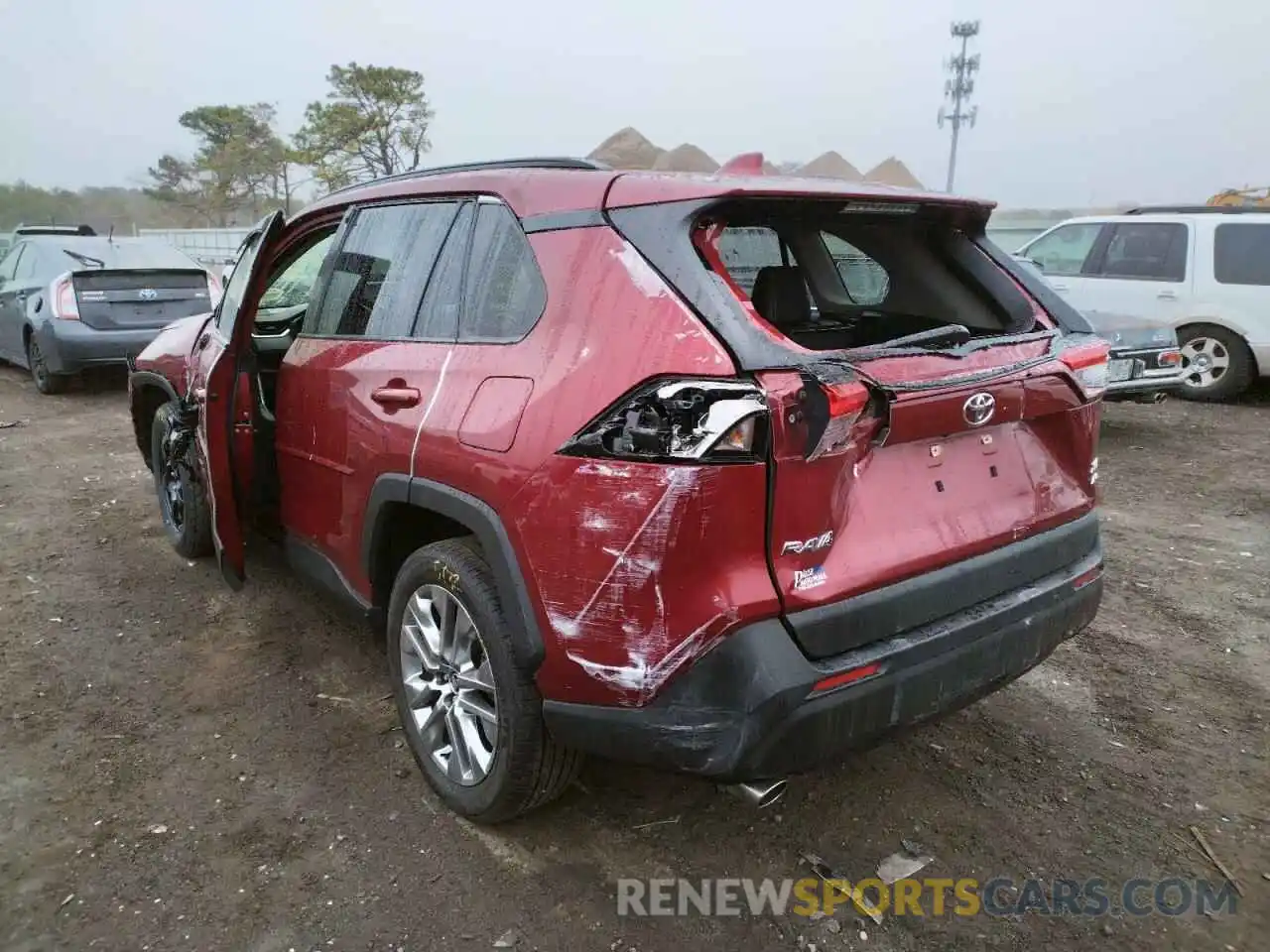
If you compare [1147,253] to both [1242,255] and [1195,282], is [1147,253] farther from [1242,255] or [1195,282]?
[1242,255]

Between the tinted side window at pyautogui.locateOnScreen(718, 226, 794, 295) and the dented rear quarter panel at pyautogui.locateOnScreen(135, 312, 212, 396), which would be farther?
the dented rear quarter panel at pyautogui.locateOnScreen(135, 312, 212, 396)

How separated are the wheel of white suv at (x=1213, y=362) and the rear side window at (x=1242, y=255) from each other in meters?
0.50

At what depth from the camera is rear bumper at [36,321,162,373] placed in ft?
28.4

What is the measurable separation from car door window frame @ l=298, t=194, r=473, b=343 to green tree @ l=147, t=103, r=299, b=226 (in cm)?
4648

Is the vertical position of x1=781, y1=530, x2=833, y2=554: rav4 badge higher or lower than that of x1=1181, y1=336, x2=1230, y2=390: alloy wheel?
higher

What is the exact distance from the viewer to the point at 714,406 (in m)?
1.87

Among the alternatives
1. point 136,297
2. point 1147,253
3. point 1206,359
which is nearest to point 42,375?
point 136,297

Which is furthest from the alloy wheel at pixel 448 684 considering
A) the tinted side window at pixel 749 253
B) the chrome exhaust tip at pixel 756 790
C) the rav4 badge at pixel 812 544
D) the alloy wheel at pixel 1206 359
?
the alloy wheel at pixel 1206 359

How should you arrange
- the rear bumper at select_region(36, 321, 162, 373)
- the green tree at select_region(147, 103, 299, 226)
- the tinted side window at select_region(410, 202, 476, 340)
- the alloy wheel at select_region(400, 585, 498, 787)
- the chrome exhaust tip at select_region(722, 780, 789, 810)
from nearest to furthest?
the chrome exhaust tip at select_region(722, 780, 789, 810) < the alloy wheel at select_region(400, 585, 498, 787) < the tinted side window at select_region(410, 202, 476, 340) < the rear bumper at select_region(36, 321, 162, 373) < the green tree at select_region(147, 103, 299, 226)

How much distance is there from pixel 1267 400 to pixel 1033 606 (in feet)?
29.2

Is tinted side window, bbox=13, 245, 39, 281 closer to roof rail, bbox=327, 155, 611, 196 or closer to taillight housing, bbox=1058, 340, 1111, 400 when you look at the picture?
roof rail, bbox=327, 155, 611, 196

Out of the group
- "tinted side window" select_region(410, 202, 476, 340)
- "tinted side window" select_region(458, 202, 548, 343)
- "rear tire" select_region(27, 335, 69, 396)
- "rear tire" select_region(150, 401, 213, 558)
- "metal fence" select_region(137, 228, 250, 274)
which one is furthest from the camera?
"metal fence" select_region(137, 228, 250, 274)

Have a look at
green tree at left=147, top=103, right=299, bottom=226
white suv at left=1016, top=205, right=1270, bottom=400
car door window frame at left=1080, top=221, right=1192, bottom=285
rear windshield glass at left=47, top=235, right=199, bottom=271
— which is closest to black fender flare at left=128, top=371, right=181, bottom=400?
rear windshield glass at left=47, top=235, right=199, bottom=271

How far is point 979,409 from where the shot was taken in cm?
226
